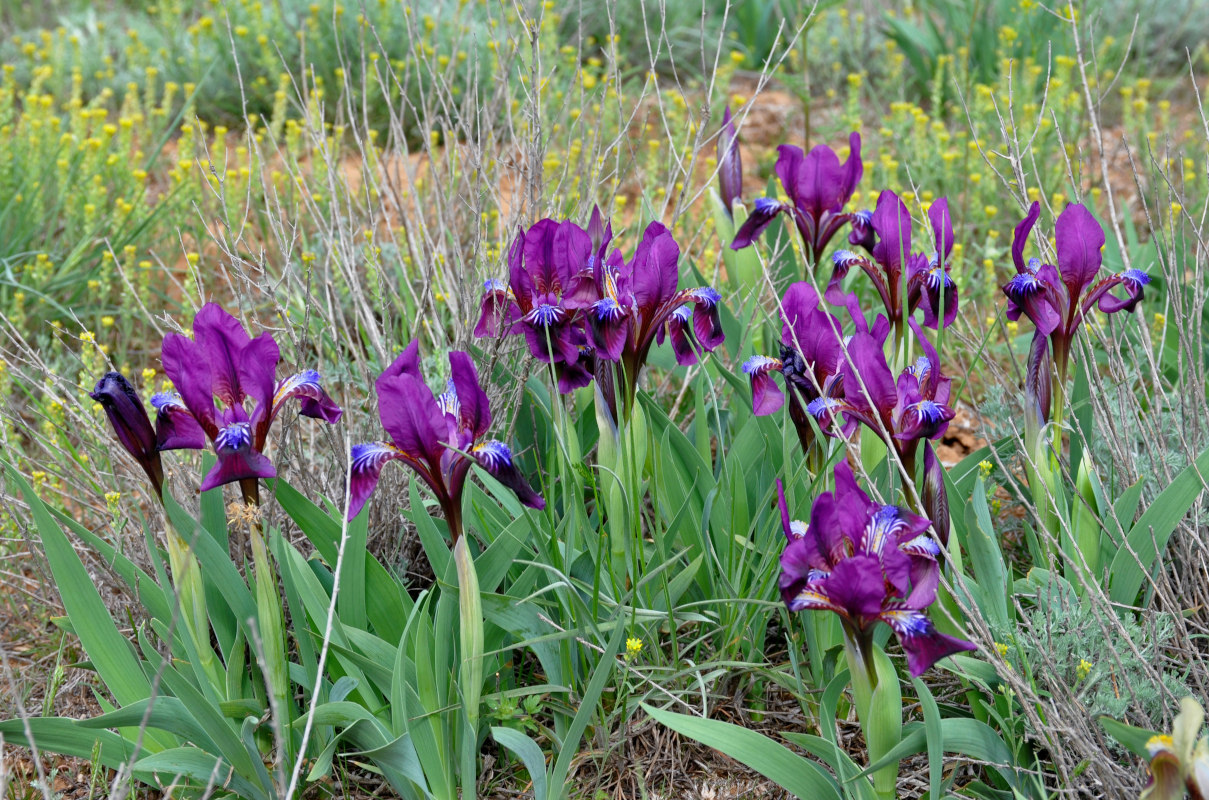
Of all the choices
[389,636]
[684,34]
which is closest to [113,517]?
[389,636]

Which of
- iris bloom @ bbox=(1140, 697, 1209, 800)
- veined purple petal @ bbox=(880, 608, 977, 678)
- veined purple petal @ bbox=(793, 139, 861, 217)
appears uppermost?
veined purple petal @ bbox=(793, 139, 861, 217)

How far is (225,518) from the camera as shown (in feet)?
6.06


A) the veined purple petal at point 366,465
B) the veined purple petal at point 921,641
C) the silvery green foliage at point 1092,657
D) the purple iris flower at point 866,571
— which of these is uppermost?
the veined purple petal at point 366,465

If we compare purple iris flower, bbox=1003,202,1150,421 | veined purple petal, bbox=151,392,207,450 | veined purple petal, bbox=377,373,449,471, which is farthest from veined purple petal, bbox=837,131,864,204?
veined purple petal, bbox=151,392,207,450

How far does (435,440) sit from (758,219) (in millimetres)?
1127

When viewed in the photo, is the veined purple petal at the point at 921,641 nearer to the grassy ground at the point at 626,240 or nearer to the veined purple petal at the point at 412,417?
the grassy ground at the point at 626,240

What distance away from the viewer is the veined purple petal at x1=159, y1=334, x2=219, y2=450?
152 cm

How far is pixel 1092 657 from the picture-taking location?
1.68 metres

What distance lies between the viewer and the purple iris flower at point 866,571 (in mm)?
1298

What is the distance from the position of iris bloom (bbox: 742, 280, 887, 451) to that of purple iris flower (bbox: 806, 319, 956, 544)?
39 mm

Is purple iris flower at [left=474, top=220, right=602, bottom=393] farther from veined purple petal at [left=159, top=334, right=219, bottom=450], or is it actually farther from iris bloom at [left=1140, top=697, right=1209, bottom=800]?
iris bloom at [left=1140, top=697, right=1209, bottom=800]

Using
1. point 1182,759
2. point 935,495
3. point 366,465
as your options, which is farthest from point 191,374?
point 1182,759

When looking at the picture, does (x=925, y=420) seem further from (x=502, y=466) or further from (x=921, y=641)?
(x=502, y=466)

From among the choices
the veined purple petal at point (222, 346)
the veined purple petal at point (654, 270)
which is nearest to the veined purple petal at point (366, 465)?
the veined purple petal at point (222, 346)
